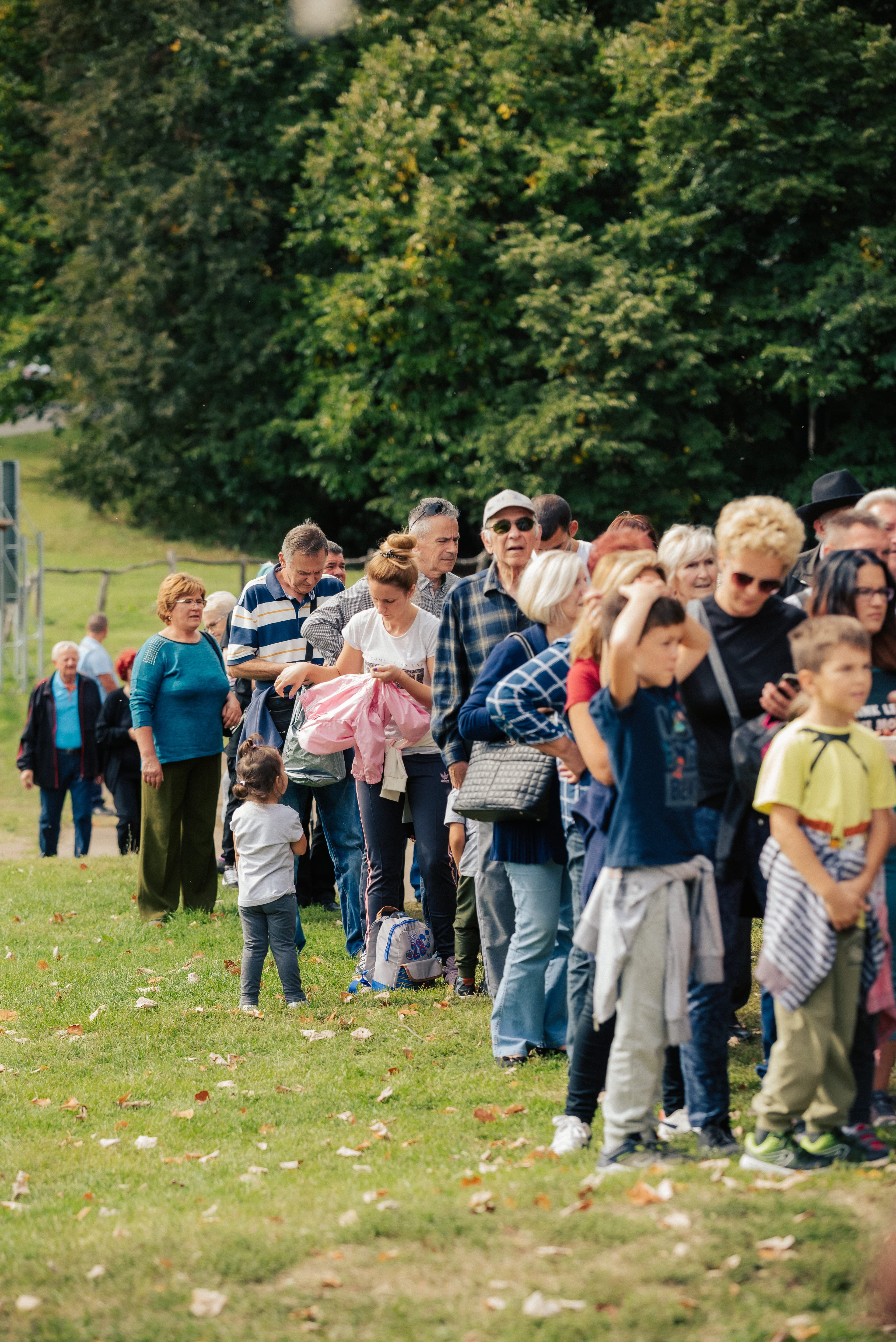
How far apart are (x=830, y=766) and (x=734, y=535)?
0.88m

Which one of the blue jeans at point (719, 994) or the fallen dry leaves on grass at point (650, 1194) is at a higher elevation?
the blue jeans at point (719, 994)

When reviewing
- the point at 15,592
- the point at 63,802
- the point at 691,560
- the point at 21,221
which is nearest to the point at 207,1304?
the point at 691,560

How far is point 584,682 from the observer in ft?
14.0

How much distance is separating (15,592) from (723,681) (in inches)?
810

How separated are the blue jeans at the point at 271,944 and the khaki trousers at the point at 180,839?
6.80 ft

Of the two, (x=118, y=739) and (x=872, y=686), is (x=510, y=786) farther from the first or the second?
(x=118, y=739)

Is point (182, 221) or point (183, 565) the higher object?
point (182, 221)

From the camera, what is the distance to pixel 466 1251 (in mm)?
3629

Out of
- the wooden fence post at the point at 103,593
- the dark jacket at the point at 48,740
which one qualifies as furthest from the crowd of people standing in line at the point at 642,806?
the wooden fence post at the point at 103,593

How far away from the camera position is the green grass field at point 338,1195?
3.33 m

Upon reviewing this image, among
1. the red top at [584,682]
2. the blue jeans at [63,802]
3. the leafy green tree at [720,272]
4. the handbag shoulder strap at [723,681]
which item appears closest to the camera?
the red top at [584,682]

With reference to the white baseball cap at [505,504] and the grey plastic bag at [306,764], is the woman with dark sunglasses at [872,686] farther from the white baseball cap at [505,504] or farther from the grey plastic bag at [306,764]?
the grey plastic bag at [306,764]

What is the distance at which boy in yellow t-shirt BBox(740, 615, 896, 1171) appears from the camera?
12.7 feet

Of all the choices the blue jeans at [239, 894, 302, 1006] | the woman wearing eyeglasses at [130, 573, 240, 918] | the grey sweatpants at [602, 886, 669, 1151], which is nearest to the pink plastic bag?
the blue jeans at [239, 894, 302, 1006]
